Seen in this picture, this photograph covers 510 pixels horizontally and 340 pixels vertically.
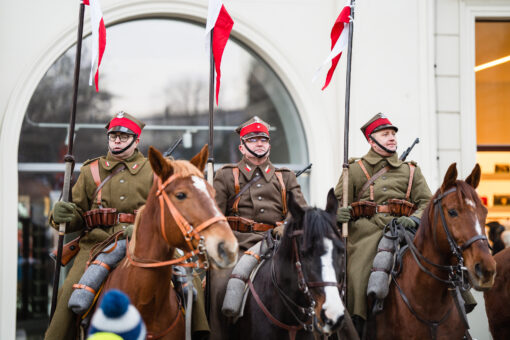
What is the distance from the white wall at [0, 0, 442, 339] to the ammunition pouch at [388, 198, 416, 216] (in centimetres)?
272

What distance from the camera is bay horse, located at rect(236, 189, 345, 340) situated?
4.12m

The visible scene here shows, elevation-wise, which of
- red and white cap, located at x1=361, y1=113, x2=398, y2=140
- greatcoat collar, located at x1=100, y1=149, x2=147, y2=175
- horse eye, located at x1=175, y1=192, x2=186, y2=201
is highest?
red and white cap, located at x1=361, y1=113, x2=398, y2=140

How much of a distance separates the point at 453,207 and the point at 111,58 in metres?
5.65

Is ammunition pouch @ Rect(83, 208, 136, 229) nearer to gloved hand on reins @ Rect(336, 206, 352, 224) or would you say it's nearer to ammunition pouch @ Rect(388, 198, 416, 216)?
gloved hand on reins @ Rect(336, 206, 352, 224)

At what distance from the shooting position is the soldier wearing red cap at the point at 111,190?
544 centimetres

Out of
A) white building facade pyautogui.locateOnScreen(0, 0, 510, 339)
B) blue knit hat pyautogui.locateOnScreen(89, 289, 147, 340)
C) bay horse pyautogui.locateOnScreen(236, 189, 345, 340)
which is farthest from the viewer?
white building facade pyautogui.locateOnScreen(0, 0, 510, 339)

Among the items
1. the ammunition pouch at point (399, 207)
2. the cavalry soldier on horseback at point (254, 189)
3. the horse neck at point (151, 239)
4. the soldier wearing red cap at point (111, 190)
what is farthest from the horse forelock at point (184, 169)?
the ammunition pouch at point (399, 207)

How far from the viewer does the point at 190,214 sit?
4133mm

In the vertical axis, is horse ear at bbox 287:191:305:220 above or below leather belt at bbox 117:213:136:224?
above

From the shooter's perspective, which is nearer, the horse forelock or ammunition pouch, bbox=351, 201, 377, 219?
the horse forelock

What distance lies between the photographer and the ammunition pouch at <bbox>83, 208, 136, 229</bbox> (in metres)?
5.43

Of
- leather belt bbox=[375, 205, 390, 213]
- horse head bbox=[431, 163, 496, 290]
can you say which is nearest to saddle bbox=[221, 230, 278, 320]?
horse head bbox=[431, 163, 496, 290]

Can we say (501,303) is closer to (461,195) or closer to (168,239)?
(461,195)

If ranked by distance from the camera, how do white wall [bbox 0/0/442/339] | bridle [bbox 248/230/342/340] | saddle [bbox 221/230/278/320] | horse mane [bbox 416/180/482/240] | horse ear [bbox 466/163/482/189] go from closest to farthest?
bridle [bbox 248/230/342/340] < saddle [bbox 221/230/278/320] < horse mane [bbox 416/180/482/240] < horse ear [bbox 466/163/482/189] < white wall [bbox 0/0/442/339]
